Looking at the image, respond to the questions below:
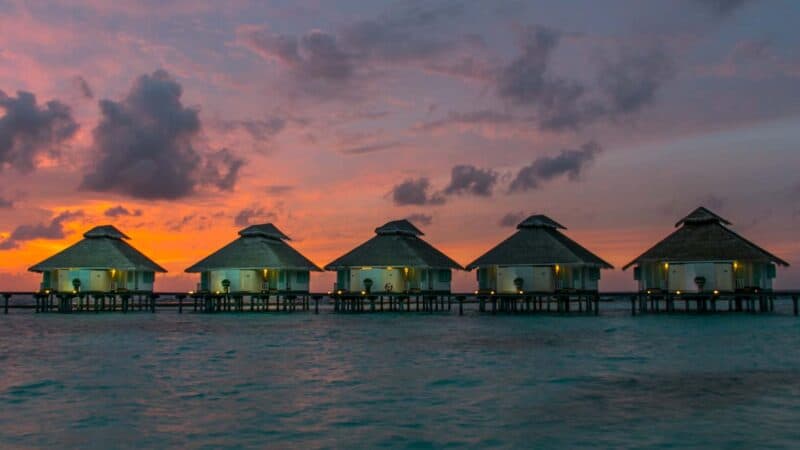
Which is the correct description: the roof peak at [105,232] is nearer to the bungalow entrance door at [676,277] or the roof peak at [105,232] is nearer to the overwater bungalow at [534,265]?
the overwater bungalow at [534,265]

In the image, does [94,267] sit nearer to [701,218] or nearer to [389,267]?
[389,267]

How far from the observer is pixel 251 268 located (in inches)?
2478

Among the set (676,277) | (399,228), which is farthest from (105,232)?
(676,277)

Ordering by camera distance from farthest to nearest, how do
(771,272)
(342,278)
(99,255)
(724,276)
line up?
(99,255) → (342,278) → (771,272) → (724,276)

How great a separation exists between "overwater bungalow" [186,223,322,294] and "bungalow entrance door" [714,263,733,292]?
2968 centimetres

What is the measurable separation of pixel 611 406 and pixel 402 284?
138 feet

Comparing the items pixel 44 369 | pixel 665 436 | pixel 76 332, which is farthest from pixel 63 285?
pixel 665 436

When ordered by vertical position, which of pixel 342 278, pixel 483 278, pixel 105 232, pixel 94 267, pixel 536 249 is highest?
pixel 105 232

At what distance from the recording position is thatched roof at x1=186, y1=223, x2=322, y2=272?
6297 cm

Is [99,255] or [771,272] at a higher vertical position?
[99,255]

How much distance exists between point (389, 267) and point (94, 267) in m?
22.8

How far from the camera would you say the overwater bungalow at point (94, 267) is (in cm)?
6469

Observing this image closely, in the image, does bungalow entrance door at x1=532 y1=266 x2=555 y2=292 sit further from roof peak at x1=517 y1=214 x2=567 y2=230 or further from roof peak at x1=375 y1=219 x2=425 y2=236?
roof peak at x1=375 y1=219 x2=425 y2=236

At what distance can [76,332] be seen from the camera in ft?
147
